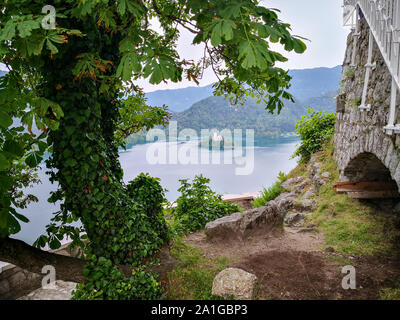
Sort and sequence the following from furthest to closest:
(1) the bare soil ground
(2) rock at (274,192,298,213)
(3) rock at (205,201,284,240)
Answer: (2) rock at (274,192,298,213) → (3) rock at (205,201,284,240) → (1) the bare soil ground

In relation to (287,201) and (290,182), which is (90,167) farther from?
(290,182)

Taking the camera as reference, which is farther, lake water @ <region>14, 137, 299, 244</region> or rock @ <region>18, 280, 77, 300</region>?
lake water @ <region>14, 137, 299, 244</region>

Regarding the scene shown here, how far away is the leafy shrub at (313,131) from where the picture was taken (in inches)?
338

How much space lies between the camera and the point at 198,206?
22.3ft

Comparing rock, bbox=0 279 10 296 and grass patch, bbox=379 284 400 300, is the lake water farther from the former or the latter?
grass patch, bbox=379 284 400 300

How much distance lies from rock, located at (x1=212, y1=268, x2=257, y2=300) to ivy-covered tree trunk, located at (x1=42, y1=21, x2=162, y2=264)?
100 cm

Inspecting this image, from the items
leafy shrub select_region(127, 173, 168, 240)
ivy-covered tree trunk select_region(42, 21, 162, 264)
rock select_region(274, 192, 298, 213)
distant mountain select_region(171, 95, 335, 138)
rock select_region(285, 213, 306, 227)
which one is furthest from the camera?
distant mountain select_region(171, 95, 335, 138)

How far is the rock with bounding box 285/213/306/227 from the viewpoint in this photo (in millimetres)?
6166

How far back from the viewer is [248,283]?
128 inches

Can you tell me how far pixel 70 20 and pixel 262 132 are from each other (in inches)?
370

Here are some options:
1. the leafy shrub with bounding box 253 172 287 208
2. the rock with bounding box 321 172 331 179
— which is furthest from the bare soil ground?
the leafy shrub with bounding box 253 172 287 208

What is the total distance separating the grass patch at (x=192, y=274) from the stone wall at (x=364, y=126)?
8.37 ft

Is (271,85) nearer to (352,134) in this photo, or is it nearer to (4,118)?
(4,118)
